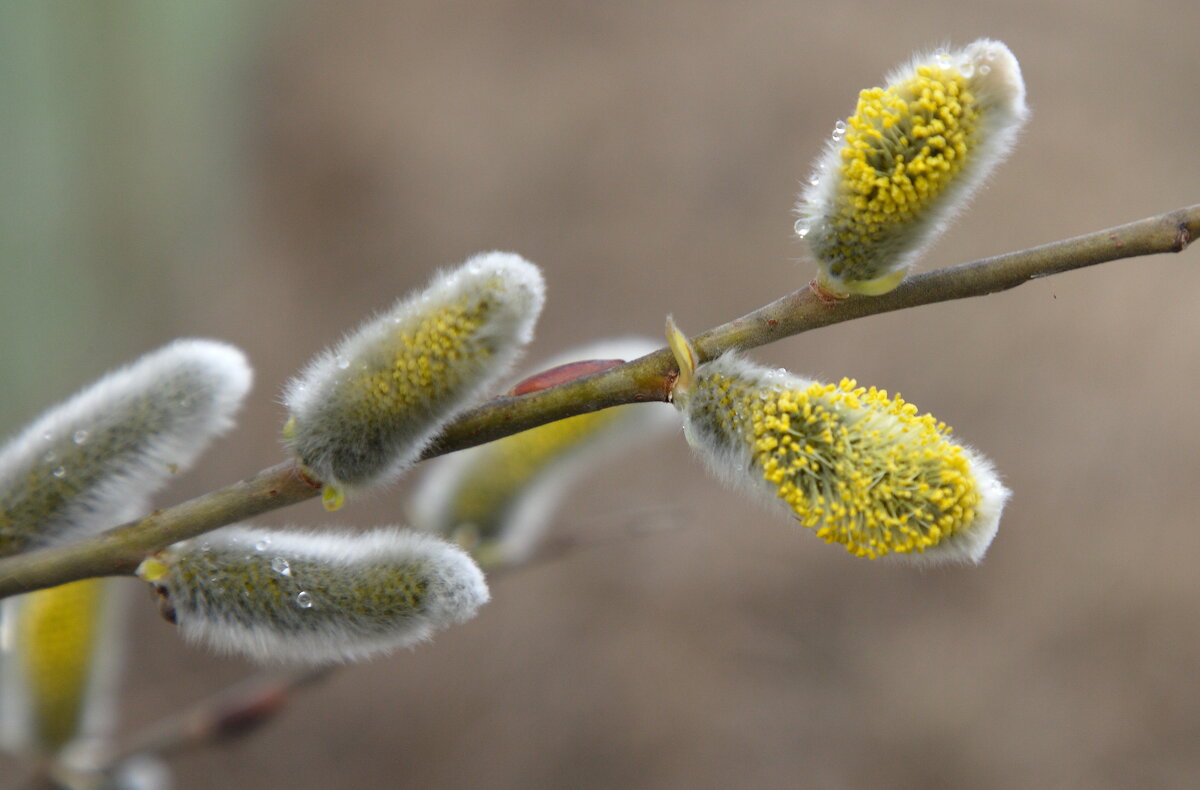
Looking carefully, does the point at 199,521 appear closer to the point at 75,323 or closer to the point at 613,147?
the point at 75,323

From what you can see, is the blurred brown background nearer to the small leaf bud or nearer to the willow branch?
the small leaf bud

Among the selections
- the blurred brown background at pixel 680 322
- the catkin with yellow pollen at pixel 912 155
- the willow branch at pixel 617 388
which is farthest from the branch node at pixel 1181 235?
the blurred brown background at pixel 680 322

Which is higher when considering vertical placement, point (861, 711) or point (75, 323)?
point (75, 323)

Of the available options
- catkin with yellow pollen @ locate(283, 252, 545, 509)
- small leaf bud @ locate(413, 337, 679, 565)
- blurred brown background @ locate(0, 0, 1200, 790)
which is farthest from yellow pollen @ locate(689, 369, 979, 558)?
blurred brown background @ locate(0, 0, 1200, 790)

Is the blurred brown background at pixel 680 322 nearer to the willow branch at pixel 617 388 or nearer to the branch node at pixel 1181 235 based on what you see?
the willow branch at pixel 617 388

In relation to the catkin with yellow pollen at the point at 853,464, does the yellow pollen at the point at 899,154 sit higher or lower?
higher

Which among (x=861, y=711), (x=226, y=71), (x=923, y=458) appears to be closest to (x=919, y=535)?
(x=923, y=458)

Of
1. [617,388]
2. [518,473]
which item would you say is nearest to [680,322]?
[518,473]
